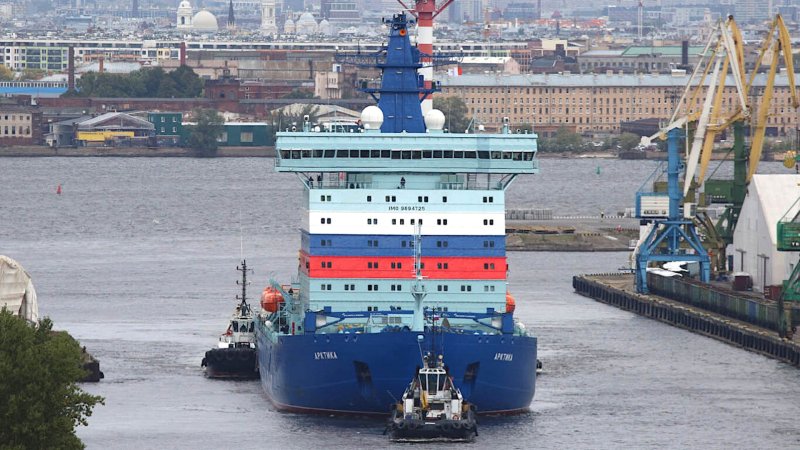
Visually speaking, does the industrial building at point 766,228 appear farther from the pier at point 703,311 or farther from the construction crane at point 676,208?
the construction crane at point 676,208

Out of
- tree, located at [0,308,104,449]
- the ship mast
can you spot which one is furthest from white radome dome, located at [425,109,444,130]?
tree, located at [0,308,104,449]

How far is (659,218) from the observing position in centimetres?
8975

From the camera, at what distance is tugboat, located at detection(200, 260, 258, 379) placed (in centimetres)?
6481

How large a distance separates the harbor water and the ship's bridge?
18.1ft

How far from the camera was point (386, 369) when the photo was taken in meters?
55.0

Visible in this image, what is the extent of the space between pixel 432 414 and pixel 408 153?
746 cm

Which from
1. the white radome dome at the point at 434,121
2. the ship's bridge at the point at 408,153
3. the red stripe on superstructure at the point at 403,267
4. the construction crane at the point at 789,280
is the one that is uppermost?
the white radome dome at the point at 434,121

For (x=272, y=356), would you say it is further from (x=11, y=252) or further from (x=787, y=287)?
(x=11, y=252)

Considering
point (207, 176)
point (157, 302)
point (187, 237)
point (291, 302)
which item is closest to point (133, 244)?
point (187, 237)

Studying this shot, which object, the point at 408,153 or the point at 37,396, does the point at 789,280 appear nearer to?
the point at 408,153

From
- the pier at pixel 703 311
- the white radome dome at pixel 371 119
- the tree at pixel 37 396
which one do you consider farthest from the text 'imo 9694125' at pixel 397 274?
the pier at pixel 703 311

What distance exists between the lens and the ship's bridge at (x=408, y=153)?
5794 cm

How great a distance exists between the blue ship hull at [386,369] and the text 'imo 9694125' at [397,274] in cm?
3

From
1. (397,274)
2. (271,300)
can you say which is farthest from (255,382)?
(397,274)
